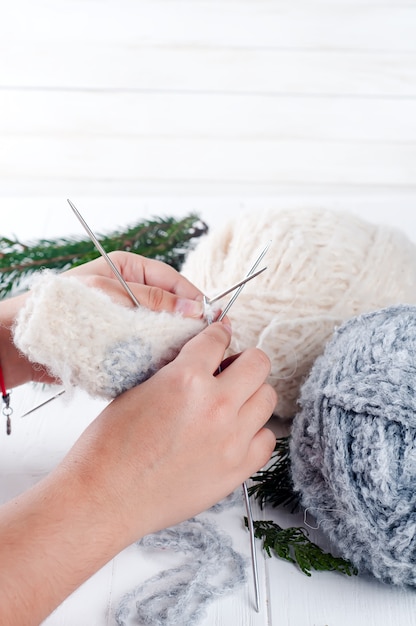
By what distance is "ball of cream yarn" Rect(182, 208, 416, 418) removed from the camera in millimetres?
949

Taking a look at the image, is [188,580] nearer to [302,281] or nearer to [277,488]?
[277,488]

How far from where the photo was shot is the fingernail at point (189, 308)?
808 millimetres

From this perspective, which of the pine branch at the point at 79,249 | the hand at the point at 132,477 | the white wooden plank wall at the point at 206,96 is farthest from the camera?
the white wooden plank wall at the point at 206,96

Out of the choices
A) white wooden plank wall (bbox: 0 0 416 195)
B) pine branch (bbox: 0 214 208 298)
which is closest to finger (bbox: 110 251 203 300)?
pine branch (bbox: 0 214 208 298)

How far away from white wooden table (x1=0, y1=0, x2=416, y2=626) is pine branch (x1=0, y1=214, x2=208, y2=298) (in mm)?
160

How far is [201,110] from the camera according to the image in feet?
7.04

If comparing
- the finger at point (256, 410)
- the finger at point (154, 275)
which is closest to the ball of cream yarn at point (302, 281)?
the finger at point (154, 275)

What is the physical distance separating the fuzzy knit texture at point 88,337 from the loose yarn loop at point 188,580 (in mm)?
198

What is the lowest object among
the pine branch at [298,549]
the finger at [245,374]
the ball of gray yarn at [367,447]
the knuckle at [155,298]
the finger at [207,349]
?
the pine branch at [298,549]

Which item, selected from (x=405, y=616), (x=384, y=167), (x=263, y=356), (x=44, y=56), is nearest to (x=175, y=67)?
(x=44, y=56)

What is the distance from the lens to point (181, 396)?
68cm

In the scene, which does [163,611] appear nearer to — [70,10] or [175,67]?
[175,67]

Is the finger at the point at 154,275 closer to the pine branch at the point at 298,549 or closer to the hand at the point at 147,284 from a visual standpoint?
the hand at the point at 147,284

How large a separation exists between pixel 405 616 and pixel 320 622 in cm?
8
